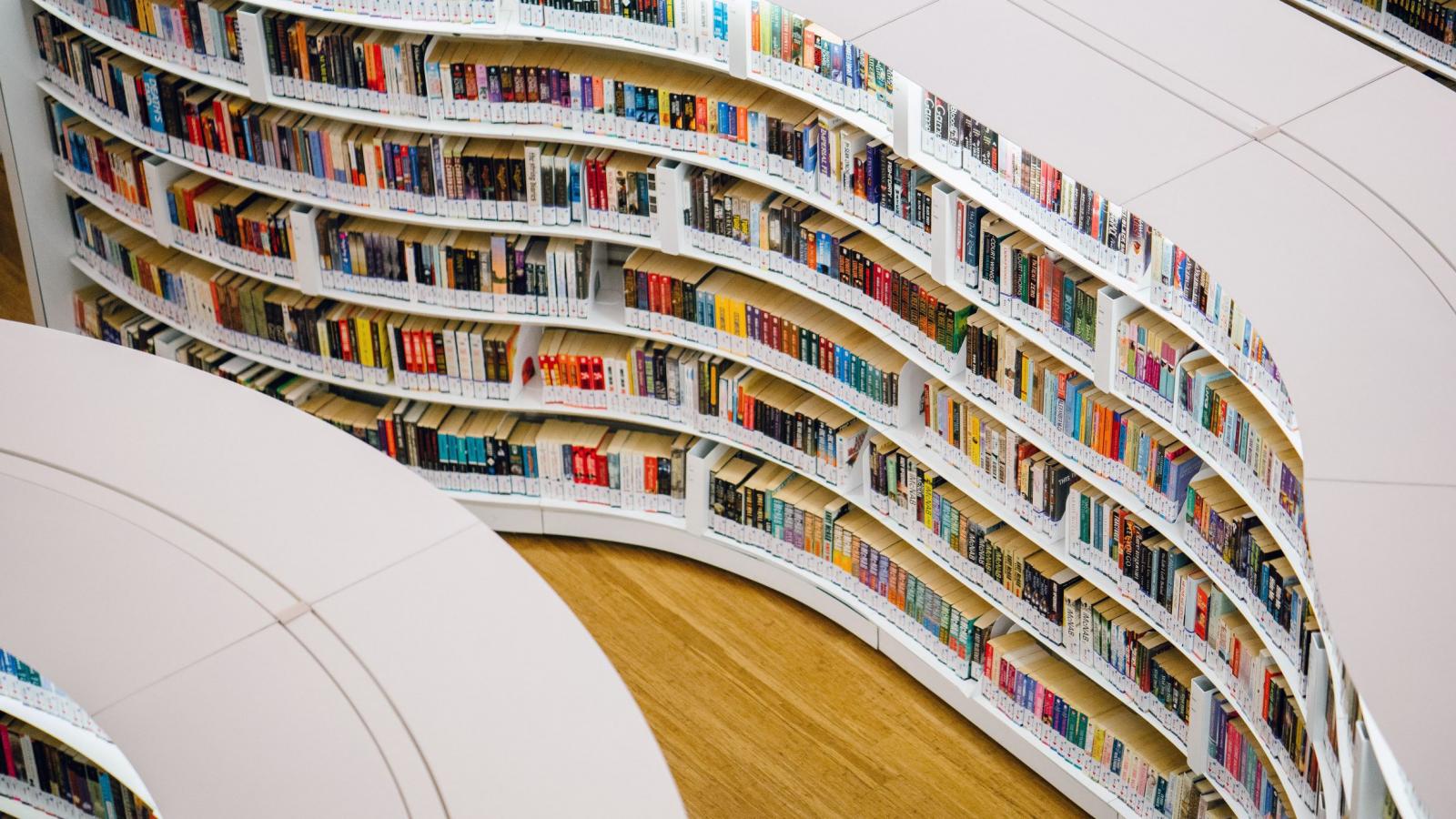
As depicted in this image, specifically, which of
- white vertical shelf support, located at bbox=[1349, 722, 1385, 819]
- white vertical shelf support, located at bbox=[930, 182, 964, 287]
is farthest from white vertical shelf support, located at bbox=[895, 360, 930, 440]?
white vertical shelf support, located at bbox=[1349, 722, 1385, 819]

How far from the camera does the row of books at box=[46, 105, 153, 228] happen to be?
7012 mm

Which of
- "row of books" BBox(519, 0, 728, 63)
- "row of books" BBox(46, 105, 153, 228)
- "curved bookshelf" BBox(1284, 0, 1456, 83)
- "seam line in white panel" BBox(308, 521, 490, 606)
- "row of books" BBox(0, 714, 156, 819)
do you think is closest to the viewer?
"seam line in white panel" BBox(308, 521, 490, 606)

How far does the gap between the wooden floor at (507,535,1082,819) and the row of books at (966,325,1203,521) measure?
130 cm

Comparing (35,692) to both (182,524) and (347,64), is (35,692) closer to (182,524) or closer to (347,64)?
(182,524)

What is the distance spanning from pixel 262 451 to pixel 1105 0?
264 cm

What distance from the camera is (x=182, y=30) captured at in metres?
6.48

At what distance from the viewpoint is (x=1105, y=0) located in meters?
4.95

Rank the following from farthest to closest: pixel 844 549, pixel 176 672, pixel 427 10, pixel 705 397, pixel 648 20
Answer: pixel 705 397
pixel 844 549
pixel 427 10
pixel 648 20
pixel 176 672

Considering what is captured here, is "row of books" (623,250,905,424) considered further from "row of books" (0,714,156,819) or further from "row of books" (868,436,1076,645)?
"row of books" (0,714,156,819)

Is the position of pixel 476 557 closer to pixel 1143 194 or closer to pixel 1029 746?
pixel 1143 194

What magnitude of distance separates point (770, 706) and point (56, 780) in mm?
2763

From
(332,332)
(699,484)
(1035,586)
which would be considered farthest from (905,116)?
(332,332)

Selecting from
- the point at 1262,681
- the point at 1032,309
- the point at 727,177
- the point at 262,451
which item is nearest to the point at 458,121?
the point at 727,177

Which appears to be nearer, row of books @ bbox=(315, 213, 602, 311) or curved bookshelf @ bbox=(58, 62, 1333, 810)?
curved bookshelf @ bbox=(58, 62, 1333, 810)
